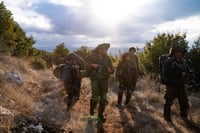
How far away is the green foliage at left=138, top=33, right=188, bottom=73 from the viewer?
15227 mm

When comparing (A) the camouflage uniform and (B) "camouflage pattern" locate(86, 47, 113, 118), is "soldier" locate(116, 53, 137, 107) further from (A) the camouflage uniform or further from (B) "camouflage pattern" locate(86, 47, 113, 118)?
(B) "camouflage pattern" locate(86, 47, 113, 118)

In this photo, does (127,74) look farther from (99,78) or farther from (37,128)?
(37,128)

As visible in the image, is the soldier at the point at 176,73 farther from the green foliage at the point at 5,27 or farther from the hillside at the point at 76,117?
the green foliage at the point at 5,27

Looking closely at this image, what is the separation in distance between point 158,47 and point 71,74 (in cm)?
643

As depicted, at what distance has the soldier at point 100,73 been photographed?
823 centimetres

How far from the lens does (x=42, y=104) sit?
9773mm

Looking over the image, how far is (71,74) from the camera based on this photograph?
9.97 metres

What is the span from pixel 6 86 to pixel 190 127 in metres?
5.01

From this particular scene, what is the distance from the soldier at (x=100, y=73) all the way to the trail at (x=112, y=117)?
1.81 feet

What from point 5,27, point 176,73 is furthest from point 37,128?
point 5,27

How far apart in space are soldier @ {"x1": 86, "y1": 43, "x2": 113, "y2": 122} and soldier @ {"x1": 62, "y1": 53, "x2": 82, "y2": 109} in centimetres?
156

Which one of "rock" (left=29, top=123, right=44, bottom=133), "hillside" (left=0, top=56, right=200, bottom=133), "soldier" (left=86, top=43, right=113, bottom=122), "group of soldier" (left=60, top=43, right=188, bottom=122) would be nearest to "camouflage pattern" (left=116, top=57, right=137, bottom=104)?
"hillside" (left=0, top=56, right=200, bottom=133)

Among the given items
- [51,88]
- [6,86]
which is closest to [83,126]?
[6,86]

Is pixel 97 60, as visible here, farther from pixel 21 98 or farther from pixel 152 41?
pixel 152 41
